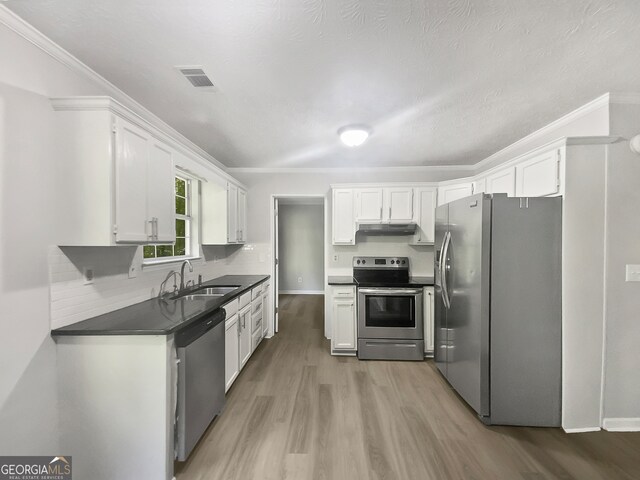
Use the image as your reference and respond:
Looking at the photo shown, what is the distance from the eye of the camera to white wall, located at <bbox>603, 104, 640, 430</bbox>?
6.89 feet

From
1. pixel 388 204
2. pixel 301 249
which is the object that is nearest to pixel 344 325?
pixel 388 204

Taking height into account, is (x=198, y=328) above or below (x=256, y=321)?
above

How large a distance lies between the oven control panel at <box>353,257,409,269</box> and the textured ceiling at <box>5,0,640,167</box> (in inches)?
75.4

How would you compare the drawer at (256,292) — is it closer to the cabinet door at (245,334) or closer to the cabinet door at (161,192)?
the cabinet door at (245,334)

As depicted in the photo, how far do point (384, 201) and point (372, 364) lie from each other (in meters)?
2.12

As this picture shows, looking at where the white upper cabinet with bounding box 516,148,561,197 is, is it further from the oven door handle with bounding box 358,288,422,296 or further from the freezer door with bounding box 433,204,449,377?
the oven door handle with bounding box 358,288,422,296

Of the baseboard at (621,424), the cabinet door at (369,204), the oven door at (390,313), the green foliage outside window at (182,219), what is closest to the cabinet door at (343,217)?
the cabinet door at (369,204)

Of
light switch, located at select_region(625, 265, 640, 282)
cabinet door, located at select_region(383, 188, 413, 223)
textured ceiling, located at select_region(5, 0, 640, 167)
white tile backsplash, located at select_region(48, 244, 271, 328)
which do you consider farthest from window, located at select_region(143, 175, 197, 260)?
light switch, located at select_region(625, 265, 640, 282)

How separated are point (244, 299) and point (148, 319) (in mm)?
1171

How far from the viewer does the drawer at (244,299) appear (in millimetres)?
2802

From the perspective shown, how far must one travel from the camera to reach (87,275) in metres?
1.79

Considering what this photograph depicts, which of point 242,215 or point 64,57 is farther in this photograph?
point 242,215

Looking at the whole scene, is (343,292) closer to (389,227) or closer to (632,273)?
(389,227)

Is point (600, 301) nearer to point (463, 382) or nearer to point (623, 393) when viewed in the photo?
point (623, 393)
